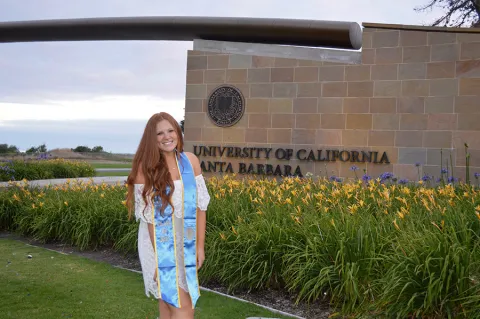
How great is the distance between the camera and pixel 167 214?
3.36 m

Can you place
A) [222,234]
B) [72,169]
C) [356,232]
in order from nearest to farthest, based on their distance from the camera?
[356,232]
[222,234]
[72,169]

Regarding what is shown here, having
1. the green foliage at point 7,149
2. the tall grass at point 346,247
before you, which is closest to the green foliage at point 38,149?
the green foliage at point 7,149

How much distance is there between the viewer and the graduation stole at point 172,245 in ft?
11.0

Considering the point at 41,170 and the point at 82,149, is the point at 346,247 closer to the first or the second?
the point at 41,170

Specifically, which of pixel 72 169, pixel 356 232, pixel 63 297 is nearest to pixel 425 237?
pixel 356 232

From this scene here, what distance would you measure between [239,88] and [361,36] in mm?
2947

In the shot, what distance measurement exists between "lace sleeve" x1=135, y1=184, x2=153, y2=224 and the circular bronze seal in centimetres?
876

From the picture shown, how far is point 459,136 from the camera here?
34.4ft

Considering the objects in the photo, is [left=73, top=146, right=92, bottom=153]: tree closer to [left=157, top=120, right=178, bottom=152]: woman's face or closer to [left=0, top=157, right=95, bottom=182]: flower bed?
[left=0, top=157, right=95, bottom=182]: flower bed

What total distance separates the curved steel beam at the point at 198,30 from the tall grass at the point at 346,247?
4284 millimetres

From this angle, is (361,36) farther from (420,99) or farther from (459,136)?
(459,136)

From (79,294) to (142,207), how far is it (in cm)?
287

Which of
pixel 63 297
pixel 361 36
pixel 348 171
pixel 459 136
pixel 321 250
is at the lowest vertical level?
pixel 63 297

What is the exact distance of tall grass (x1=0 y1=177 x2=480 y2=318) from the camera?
4395 mm
